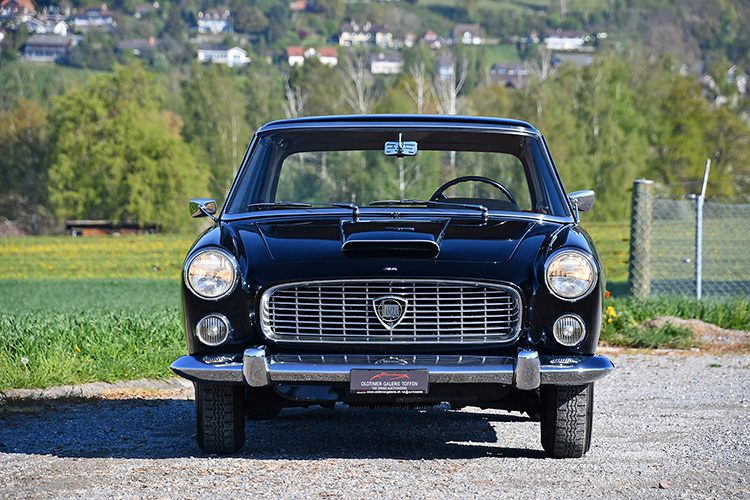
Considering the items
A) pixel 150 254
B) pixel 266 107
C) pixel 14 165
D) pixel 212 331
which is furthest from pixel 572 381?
pixel 266 107

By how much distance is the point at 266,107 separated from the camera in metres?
87.6

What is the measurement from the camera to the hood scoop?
450cm

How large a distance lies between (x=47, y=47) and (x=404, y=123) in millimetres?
175878

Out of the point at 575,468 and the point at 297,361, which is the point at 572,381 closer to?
the point at 575,468

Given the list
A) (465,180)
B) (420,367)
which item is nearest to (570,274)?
(420,367)

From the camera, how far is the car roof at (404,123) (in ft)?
18.7

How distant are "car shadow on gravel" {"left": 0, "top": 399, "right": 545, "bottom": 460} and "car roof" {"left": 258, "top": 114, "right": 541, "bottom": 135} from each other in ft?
5.63

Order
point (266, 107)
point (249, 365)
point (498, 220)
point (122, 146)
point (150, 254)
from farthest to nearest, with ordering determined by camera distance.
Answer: point (266, 107)
point (122, 146)
point (150, 254)
point (498, 220)
point (249, 365)

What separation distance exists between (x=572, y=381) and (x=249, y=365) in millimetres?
1393

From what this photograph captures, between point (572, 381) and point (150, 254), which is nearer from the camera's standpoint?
point (572, 381)

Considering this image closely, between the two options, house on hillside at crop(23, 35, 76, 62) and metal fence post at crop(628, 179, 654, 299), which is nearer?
metal fence post at crop(628, 179, 654, 299)

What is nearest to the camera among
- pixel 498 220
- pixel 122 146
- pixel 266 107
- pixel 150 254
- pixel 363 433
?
pixel 498 220

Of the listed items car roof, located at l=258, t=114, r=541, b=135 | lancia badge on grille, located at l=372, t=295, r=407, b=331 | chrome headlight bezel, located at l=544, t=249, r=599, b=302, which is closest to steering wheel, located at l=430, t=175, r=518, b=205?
car roof, located at l=258, t=114, r=541, b=135

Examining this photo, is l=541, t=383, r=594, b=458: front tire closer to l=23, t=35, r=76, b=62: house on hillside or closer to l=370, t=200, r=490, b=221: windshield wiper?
l=370, t=200, r=490, b=221: windshield wiper
